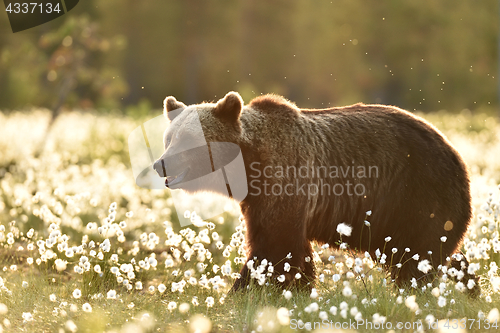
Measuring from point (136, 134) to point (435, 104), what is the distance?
37275mm

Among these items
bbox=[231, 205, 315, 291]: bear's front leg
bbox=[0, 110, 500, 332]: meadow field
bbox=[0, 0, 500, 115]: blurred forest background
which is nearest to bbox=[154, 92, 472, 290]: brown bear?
bbox=[231, 205, 315, 291]: bear's front leg

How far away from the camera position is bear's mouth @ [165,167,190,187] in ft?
14.3

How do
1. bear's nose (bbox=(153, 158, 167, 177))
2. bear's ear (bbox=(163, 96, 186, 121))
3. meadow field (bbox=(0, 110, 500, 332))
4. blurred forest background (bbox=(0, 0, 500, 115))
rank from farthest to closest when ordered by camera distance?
blurred forest background (bbox=(0, 0, 500, 115)) → bear's ear (bbox=(163, 96, 186, 121)) → bear's nose (bbox=(153, 158, 167, 177)) → meadow field (bbox=(0, 110, 500, 332))

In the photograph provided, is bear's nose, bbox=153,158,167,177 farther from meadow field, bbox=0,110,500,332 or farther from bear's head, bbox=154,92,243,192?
meadow field, bbox=0,110,500,332

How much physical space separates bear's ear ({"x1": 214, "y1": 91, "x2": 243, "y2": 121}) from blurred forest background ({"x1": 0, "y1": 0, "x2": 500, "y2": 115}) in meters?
30.7

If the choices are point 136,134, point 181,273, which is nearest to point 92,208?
point 181,273

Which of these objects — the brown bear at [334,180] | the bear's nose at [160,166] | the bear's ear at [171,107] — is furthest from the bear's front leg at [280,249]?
the bear's ear at [171,107]

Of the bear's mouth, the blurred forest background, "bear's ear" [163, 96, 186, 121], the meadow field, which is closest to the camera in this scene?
the meadow field

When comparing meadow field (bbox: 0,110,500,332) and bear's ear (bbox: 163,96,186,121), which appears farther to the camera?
bear's ear (bbox: 163,96,186,121)

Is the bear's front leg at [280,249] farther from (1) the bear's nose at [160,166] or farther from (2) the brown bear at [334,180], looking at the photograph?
(1) the bear's nose at [160,166]

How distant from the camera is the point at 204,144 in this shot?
4.42 metres

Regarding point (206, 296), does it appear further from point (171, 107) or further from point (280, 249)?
point (171, 107)

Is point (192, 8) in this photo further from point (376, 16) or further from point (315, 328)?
point (315, 328)

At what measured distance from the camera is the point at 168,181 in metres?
4.38
